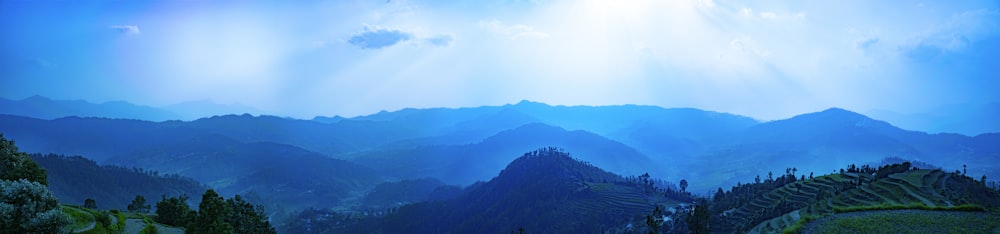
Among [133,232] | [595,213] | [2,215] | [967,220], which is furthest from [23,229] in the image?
[595,213]

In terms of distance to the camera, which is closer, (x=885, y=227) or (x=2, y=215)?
(x=2, y=215)

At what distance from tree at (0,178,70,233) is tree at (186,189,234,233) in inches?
733

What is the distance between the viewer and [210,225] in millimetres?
58562

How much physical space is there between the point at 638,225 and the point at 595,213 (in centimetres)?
3132

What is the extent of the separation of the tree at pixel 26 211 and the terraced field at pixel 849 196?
7882cm

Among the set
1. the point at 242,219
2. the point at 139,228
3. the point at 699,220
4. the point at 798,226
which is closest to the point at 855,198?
the point at 699,220

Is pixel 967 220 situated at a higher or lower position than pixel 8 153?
lower

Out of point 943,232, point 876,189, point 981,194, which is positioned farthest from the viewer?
point 876,189

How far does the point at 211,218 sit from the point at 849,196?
101 metres

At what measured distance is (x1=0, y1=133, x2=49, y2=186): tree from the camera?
49781 mm

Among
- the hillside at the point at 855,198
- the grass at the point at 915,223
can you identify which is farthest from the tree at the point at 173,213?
the hillside at the point at 855,198

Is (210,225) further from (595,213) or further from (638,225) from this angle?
(595,213)

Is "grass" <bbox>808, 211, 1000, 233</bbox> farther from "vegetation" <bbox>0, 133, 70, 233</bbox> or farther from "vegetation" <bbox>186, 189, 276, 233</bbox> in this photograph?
"vegetation" <bbox>0, 133, 70, 233</bbox>

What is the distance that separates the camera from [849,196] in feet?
284
